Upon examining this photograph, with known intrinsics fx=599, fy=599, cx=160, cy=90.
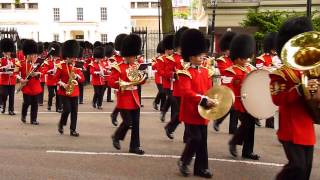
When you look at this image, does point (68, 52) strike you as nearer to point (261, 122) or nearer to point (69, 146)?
point (69, 146)

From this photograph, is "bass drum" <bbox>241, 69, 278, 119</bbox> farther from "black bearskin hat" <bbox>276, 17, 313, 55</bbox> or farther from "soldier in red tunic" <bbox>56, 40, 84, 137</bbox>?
"soldier in red tunic" <bbox>56, 40, 84, 137</bbox>

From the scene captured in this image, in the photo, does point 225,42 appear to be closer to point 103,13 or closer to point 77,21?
point 77,21

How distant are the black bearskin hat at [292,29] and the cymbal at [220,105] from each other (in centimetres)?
126

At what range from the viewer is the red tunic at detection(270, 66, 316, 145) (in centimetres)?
543

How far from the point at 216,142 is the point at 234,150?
134 cm

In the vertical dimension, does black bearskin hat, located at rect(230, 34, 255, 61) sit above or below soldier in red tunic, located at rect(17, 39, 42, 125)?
above

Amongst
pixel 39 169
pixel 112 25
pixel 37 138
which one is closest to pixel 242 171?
pixel 39 169

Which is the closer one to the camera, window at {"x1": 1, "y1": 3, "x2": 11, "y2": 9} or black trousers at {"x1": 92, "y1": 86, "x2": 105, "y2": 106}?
black trousers at {"x1": 92, "y1": 86, "x2": 105, "y2": 106}

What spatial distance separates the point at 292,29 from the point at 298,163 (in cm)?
130

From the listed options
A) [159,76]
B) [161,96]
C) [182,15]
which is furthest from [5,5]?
[159,76]

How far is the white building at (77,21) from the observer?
66.8 m

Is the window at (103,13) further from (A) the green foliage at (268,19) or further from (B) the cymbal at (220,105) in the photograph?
(B) the cymbal at (220,105)

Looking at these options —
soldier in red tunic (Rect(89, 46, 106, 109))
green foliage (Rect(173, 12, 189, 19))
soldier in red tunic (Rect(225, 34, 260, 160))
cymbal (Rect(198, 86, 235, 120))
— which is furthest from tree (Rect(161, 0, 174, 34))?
green foliage (Rect(173, 12, 189, 19))

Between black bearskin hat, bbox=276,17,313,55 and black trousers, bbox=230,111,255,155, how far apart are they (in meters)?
2.69
